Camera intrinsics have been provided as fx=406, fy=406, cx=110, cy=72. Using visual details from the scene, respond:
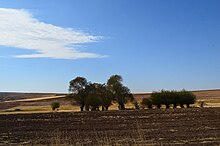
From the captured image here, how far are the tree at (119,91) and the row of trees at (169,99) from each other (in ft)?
16.9

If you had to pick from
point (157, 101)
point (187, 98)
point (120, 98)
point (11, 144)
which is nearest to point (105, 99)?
point (120, 98)

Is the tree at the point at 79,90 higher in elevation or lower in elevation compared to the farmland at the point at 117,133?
A: higher

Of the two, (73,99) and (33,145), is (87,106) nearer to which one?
(73,99)

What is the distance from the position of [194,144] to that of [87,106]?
7399 cm

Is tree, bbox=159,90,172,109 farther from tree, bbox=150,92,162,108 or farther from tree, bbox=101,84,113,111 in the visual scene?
tree, bbox=101,84,113,111

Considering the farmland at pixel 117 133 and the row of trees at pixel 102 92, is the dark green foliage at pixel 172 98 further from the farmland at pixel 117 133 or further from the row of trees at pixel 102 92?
the farmland at pixel 117 133

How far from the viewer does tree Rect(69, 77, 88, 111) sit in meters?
95.9

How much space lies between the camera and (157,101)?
94.4 meters

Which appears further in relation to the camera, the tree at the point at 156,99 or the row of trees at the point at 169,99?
the row of trees at the point at 169,99

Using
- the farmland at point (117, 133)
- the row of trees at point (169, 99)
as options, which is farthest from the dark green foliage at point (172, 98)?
the farmland at point (117, 133)

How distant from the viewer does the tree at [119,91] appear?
97438mm

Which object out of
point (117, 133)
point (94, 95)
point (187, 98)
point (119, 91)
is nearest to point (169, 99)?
point (187, 98)

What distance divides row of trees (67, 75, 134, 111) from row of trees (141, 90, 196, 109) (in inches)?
229

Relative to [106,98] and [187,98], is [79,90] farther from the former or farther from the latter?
[187,98]
